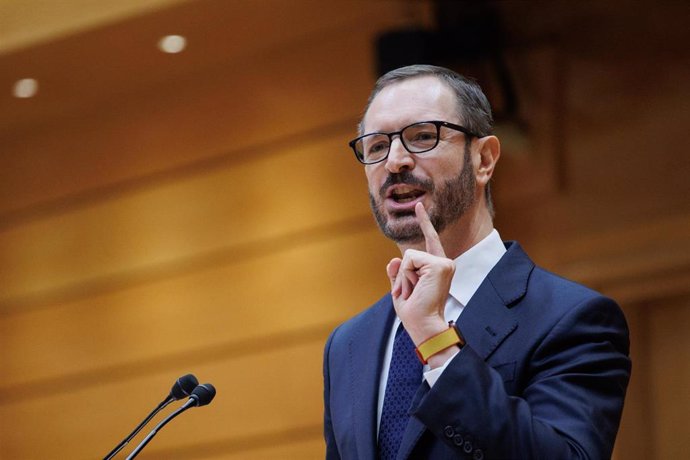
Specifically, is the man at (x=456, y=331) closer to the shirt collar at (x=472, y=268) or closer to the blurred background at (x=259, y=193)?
the shirt collar at (x=472, y=268)

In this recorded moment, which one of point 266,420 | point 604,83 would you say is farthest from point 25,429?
point 604,83

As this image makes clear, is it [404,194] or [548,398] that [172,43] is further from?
[548,398]

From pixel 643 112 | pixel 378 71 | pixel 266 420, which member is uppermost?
pixel 378 71

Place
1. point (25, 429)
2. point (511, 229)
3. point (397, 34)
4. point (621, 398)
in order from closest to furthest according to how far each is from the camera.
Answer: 1. point (621, 398)
2. point (397, 34)
3. point (511, 229)
4. point (25, 429)

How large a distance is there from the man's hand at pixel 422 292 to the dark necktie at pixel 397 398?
0.77ft

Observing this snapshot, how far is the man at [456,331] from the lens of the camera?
185 centimetres

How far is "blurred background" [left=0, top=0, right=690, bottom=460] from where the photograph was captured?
4770 millimetres

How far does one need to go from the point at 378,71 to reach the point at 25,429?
125 inches

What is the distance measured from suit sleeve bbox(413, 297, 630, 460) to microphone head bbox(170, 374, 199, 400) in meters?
0.65

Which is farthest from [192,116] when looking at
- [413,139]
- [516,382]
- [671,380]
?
[516,382]

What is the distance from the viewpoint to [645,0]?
15.7 ft

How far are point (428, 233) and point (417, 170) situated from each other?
0.18m

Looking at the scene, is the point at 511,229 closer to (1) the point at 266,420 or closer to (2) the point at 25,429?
(1) the point at 266,420

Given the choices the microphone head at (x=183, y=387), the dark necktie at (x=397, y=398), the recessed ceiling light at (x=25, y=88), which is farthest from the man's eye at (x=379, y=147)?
the recessed ceiling light at (x=25, y=88)
